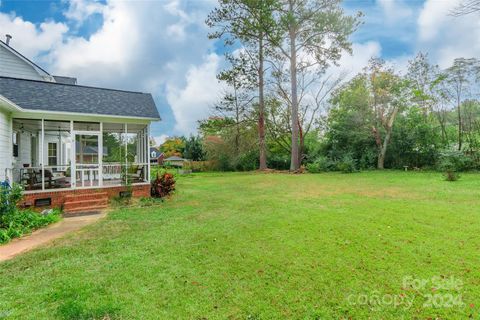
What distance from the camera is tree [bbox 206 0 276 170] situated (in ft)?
63.1

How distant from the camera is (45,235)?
5609 mm

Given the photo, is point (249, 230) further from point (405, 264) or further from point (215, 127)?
point (215, 127)

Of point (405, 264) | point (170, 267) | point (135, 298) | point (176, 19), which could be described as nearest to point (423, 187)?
point (405, 264)

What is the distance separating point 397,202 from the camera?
782 cm

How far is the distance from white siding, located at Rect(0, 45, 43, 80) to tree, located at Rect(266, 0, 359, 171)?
1603cm

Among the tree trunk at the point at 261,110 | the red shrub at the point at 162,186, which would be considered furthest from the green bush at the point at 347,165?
the red shrub at the point at 162,186

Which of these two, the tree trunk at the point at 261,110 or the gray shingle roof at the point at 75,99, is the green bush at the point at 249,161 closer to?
the tree trunk at the point at 261,110

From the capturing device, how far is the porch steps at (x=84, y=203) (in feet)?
26.2

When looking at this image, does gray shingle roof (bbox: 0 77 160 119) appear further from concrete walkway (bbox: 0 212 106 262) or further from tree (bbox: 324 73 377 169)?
tree (bbox: 324 73 377 169)

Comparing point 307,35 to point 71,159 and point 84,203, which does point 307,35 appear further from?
point 84,203

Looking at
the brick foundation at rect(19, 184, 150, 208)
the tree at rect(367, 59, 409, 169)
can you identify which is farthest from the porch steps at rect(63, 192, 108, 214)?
the tree at rect(367, 59, 409, 169)

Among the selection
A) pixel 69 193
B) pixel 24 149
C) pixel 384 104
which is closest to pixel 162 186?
pixel 69 193

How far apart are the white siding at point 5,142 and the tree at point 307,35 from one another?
16892 millimetres

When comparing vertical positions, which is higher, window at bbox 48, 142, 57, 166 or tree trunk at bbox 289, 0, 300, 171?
tree trunk at bbox 289, 0, 300, 171
